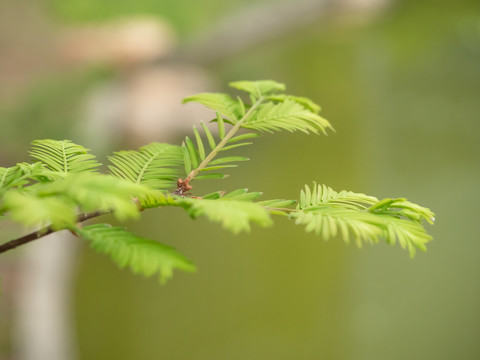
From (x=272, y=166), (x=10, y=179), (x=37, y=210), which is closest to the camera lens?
(x=37, y=210)

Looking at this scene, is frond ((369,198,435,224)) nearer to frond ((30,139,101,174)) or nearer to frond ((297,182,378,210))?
frond ((297,182,378,210))

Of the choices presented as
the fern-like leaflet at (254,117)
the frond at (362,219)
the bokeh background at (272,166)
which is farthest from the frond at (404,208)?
the bokeh background at (272,166)

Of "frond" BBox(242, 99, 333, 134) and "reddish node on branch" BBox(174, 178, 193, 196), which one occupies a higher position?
"frond" BBox(242, 99, 333, 134)

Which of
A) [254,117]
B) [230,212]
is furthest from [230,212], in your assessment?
[254,117]

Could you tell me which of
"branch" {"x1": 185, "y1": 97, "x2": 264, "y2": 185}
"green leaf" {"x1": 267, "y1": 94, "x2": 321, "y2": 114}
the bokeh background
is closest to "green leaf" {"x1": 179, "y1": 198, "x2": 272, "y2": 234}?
"branch" {"x1": 185, "y1": 97, "x2": 264, "y2": 185}

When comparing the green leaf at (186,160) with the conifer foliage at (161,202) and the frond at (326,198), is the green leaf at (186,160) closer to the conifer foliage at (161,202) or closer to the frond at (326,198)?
the conifer foliage at (161,202)

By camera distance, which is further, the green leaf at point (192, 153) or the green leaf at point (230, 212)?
the green leaf at point (192, 153)

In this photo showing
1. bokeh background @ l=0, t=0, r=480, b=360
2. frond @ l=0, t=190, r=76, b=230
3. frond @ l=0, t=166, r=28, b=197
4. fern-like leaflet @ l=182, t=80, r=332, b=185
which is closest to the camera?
frond @ l=0, t=190, r=76, b=230

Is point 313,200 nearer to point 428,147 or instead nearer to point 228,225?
point 228,225

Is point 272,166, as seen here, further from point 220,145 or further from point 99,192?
point 99,192
